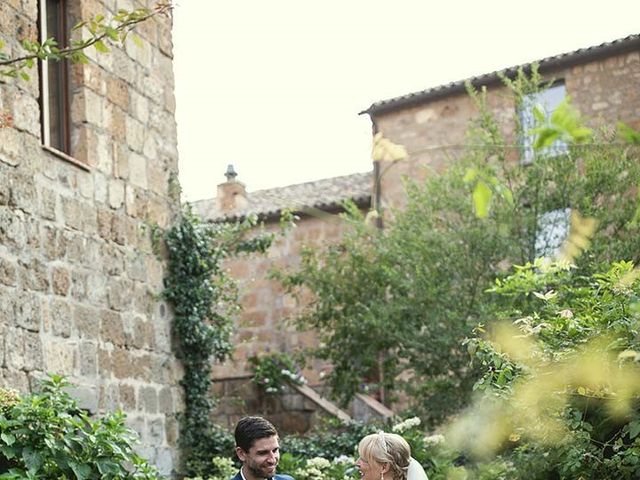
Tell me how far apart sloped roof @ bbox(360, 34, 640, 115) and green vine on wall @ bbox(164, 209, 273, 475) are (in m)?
5.59

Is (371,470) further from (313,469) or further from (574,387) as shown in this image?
(313,469)

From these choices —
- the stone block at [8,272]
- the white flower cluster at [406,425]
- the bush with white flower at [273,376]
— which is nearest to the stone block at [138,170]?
the stone block at [8,272]

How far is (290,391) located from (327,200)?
4.91m

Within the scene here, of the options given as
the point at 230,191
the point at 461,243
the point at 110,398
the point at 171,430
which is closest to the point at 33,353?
→ the point at 110,398

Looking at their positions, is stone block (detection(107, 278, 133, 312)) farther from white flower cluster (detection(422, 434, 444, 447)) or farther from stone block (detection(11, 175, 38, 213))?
white flower cluster (detection(422, 434, 444, 447))

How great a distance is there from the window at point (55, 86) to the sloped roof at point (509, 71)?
667 cm

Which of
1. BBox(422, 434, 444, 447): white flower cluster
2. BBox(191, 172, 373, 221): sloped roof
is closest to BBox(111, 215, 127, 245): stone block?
BBox(422, 434, 444, 447): white flower cluster

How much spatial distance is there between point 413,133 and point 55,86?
846cm

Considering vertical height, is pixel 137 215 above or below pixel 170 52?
below

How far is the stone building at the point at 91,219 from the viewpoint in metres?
7.28

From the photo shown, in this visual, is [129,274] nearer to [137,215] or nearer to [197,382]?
[137,215]

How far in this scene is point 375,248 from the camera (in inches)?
484

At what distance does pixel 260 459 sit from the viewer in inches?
199

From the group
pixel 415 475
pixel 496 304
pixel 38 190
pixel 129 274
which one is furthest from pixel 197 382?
pixel 415 475
